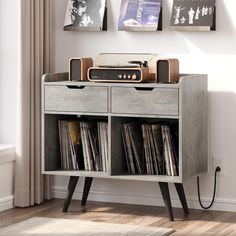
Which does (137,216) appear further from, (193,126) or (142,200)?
(193,126)

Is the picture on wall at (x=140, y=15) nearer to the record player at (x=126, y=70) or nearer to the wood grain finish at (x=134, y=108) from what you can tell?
the record player at (x=126, y=70)

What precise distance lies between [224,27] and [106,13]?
786 mm

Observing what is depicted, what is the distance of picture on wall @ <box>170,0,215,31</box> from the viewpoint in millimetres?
4430

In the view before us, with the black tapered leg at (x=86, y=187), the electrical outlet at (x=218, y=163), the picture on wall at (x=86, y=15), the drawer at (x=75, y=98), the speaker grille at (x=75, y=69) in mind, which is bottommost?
the black tapered leg at (x=86, y=187)

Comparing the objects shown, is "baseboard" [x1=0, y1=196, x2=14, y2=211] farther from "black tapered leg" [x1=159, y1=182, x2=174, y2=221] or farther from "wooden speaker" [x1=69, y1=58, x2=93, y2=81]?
"black tapered leg" [x1=159, y1=182, x2=174, y2=221]

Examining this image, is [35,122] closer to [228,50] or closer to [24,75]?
[24,75]

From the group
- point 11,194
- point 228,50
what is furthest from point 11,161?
point 228,50

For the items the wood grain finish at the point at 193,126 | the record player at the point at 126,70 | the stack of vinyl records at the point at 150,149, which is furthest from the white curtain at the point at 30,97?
the wood grain finish at the point at 193,126

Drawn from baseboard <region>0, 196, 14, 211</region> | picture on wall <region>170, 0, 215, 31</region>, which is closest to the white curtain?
baseboard <region>0, 196, 14, 211</region>

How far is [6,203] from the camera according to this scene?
15.1 ft

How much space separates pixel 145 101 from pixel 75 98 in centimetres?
45

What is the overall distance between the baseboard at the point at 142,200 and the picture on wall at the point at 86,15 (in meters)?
1.08

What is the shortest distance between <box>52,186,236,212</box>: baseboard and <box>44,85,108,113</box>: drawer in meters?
0.72

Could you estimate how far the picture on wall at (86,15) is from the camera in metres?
4.71
